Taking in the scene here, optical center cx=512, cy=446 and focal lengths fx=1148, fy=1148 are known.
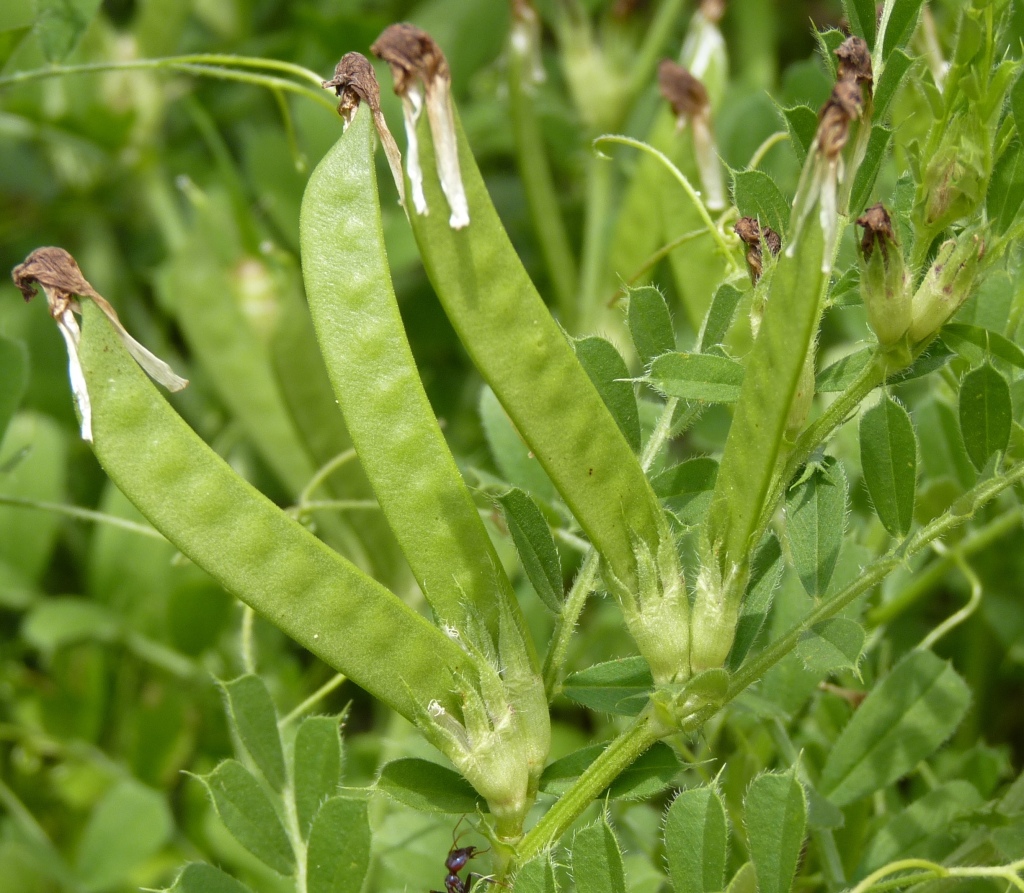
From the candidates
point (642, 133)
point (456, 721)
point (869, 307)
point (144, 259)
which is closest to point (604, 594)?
point (456, 721)

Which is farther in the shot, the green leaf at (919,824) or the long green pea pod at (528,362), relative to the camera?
the green leaf at (919,824)

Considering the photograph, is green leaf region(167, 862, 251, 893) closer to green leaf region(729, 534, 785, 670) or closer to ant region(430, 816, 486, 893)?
ant region(430, 816, 486, 893)

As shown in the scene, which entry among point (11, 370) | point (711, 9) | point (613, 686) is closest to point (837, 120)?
point (613, 686)

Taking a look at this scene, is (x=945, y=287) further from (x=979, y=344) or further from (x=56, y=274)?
(x=56, y=274)

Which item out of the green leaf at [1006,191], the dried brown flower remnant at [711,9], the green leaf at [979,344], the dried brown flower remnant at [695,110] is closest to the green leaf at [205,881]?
the green leaf at [979,344]

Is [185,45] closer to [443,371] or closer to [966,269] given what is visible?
[443,371]

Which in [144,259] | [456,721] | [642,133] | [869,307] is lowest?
[456,721]

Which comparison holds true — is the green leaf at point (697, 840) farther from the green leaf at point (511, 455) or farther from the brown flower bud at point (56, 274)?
the brown flower bud at point (56, 274)
